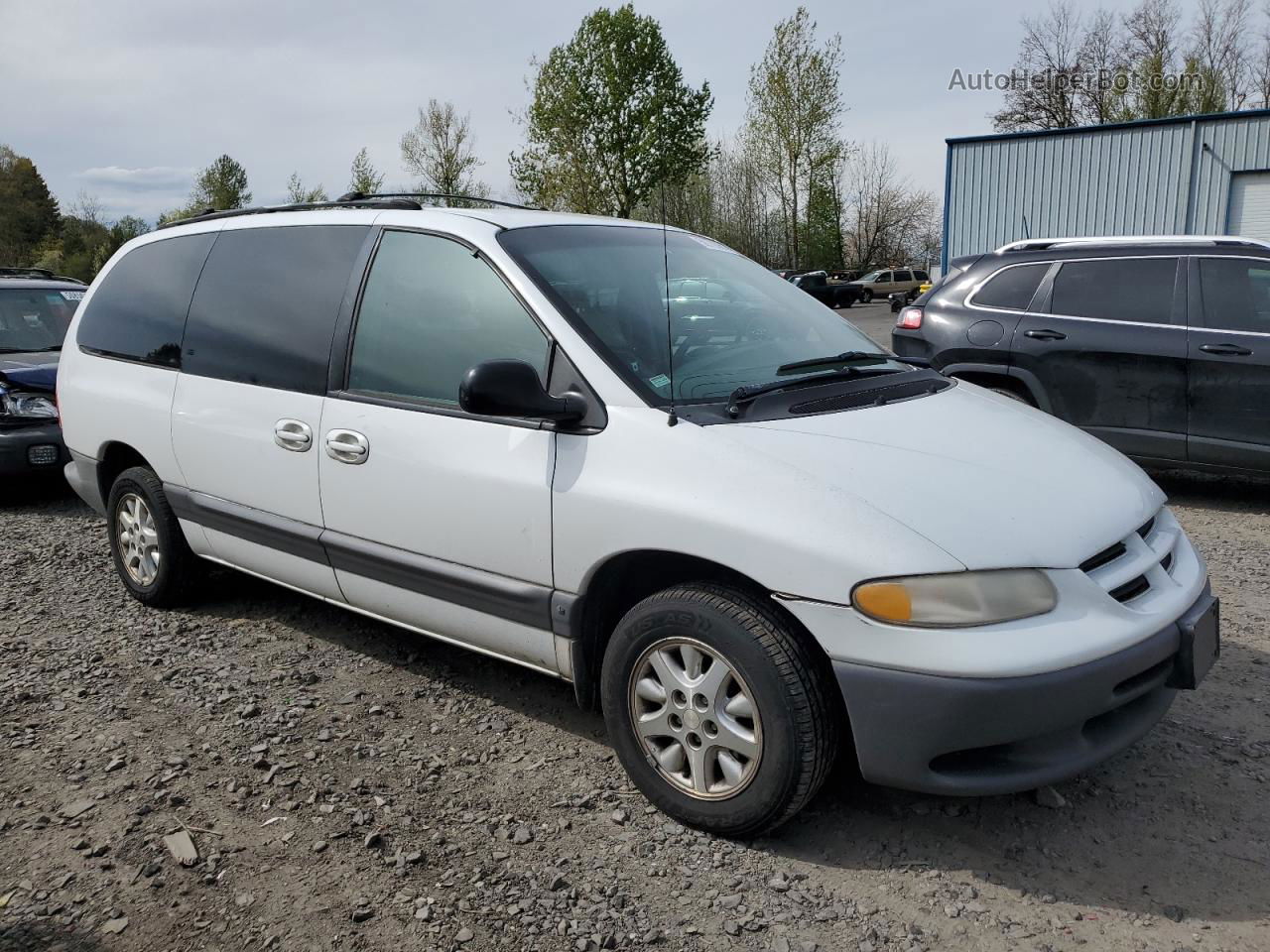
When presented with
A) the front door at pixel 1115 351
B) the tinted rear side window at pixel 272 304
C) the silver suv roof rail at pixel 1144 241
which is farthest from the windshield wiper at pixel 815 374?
the silver suv roof rail at pixel 1144 241

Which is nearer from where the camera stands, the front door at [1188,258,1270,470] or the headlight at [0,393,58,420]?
the front door at [1188,258,1270,470]

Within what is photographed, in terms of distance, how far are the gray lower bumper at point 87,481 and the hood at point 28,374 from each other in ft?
8.97

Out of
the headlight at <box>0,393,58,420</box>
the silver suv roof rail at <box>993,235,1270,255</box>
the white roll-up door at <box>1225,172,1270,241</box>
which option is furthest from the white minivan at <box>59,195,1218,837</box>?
the white roll-up door at <box>1225,172,1270,241</box>

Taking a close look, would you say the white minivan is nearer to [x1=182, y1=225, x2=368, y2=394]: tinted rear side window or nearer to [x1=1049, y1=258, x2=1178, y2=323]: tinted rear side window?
[x1=182, y1=225, x2=368, y2=394]: tinted rear side window

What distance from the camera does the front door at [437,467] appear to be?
121 inches

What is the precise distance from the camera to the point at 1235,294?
6.31m

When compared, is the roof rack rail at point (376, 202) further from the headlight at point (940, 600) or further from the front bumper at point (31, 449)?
the front bumper at point (31, 449)

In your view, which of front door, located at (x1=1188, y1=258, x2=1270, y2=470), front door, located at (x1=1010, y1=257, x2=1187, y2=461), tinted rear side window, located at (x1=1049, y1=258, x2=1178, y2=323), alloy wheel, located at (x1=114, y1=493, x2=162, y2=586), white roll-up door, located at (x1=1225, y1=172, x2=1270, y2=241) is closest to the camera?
alloy wheel, located at (x1=114, y1=493, x2=162, y2=586)

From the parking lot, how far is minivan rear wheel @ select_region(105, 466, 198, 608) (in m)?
0.61

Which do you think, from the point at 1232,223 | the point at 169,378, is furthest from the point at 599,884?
the point at 1232,223

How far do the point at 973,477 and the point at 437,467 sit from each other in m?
1.61

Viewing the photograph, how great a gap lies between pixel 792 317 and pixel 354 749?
6.95ft

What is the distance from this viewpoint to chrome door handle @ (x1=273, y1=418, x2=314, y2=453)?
3.62m

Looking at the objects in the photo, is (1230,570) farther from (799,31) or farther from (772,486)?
(799,31)
